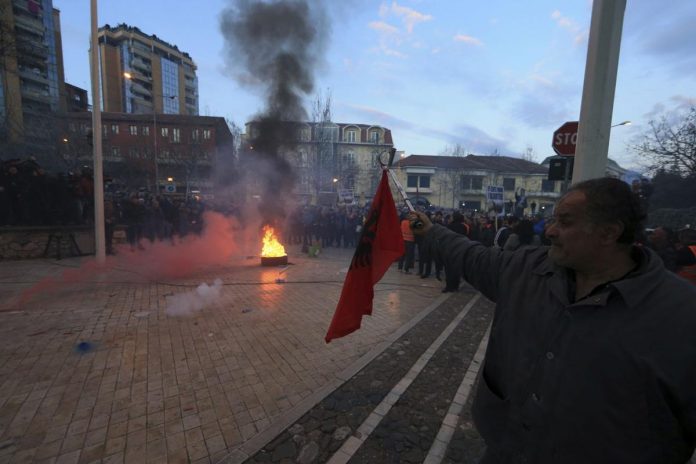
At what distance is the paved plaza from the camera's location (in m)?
3.02

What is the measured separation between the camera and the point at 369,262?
120 inches

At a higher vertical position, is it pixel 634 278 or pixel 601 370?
pixel 634 278

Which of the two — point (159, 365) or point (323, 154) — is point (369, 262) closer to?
point (159, 365)

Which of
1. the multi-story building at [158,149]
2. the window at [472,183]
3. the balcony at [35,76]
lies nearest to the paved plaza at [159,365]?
the multi-story building at [158,149]

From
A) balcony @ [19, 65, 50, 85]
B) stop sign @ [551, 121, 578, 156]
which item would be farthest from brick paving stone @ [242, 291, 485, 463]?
balcony @ [19, 65, 50, 85]

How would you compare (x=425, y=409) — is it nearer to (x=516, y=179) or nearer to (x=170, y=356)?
(x=170, y=356)

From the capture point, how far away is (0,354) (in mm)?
4434

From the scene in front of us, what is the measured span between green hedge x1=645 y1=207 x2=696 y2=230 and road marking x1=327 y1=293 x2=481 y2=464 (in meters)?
16.0

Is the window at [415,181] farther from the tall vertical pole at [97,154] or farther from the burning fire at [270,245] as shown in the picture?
the tall vertical pole at [97,154]

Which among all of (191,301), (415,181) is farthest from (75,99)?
(191,301)

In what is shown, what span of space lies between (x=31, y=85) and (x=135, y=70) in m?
21.8

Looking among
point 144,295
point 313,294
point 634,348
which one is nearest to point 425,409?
point 634,348

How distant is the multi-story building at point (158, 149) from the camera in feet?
106

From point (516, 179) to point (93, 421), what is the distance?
48.3 meters
